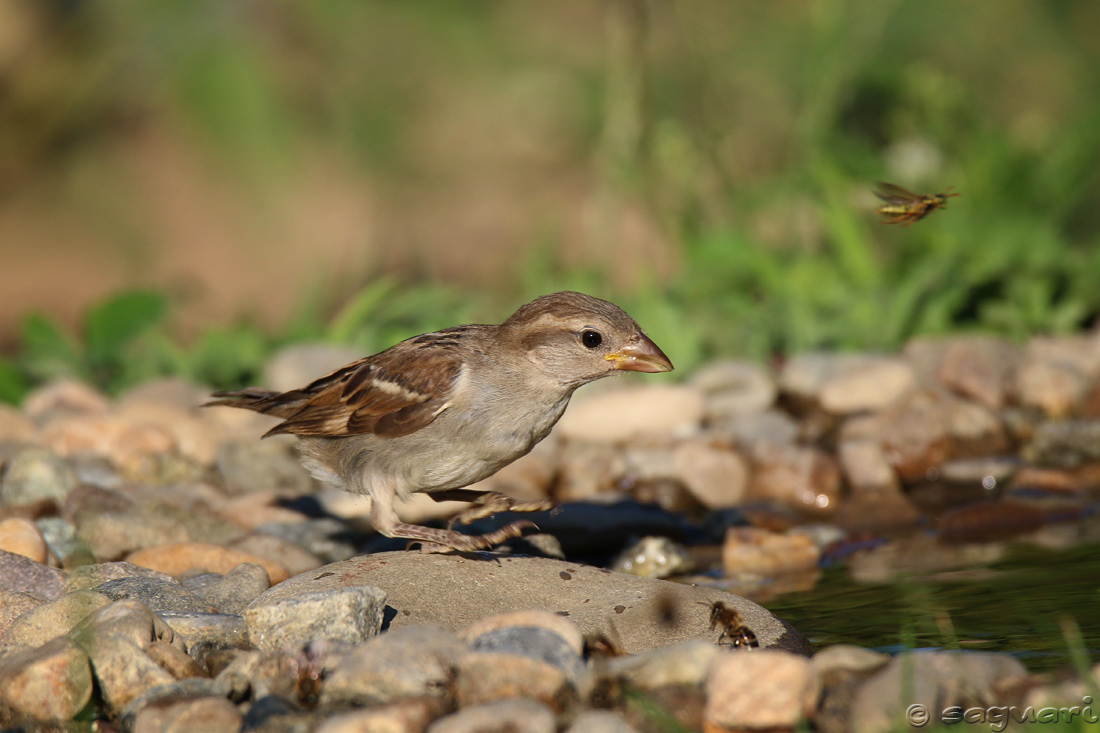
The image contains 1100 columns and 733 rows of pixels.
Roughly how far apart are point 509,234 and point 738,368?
536 centimetres

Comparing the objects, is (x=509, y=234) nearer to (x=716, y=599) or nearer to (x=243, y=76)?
(x=243, y=76)

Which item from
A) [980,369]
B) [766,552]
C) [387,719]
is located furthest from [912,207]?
[387,719]

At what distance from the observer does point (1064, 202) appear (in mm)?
8562

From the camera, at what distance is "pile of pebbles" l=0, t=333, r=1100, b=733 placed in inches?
120

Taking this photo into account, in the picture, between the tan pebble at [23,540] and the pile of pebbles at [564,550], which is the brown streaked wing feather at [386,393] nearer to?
the pile of pebbles at [564,550]

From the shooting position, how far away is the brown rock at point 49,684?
3.13m

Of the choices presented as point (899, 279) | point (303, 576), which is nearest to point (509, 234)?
point (899, 279)

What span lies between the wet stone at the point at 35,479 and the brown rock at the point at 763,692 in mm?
3452

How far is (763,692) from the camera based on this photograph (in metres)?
2.99

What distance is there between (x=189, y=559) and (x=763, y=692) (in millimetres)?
2442

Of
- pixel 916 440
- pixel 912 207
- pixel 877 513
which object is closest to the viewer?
pixel 912 207

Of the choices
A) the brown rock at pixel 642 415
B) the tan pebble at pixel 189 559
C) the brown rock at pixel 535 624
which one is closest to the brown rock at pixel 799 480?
the brown rock at pixel 642 415

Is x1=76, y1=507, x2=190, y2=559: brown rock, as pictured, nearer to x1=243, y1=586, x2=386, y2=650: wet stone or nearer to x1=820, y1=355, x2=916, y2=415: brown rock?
x1=243, y1=586, x2=386, y2=650: wet stone

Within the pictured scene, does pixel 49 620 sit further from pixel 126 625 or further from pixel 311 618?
pixel 311 618
